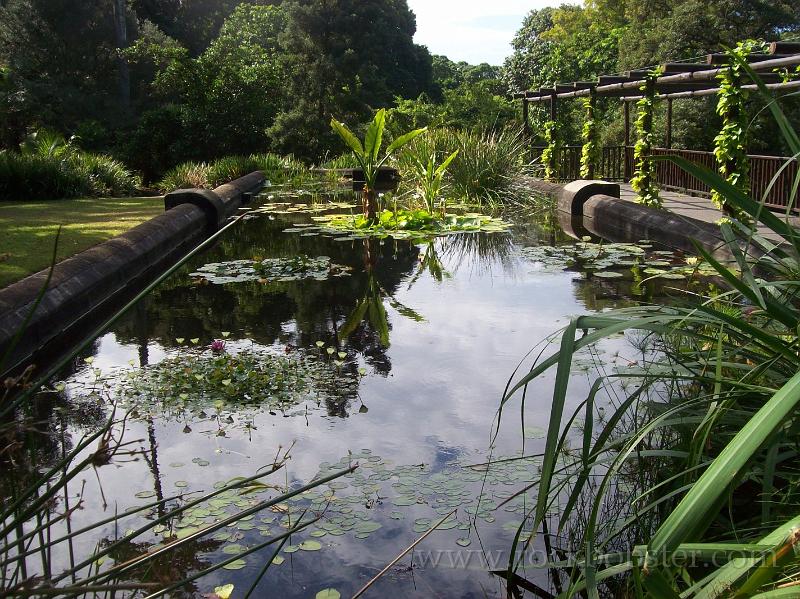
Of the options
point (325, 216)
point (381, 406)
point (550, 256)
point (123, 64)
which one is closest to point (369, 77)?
point (123, 64)

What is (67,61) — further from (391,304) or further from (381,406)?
(381,406)

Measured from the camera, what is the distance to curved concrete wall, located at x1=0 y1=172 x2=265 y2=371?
5.39 meters

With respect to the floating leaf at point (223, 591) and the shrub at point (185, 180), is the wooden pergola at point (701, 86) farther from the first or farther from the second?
the shrub at point (185, 180)

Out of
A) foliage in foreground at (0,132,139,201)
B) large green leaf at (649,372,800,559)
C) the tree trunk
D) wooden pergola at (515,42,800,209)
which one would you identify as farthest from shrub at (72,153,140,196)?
the tree trunk

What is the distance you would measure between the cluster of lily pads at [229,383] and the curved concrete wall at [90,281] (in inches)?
31.2

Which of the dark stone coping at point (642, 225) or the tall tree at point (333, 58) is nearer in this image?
the dark stone coping at point (642, 225)

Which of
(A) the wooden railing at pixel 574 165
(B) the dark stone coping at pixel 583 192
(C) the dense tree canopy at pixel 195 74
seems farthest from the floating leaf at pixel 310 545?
Result: (C) the dense tree canopy at pixel 195 74

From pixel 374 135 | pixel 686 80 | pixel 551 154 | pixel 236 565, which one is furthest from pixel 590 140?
pixel 236 565

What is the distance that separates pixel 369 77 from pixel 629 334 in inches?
1079

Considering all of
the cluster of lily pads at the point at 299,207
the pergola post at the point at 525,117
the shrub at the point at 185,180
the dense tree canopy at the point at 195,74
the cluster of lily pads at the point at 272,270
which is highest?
the dense tree canopy at the point at 195,74

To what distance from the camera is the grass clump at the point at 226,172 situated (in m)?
18.0

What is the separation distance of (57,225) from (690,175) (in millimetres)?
10553

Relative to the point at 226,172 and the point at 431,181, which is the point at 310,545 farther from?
the point at 226,172

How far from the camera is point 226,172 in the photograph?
66.1 ft
